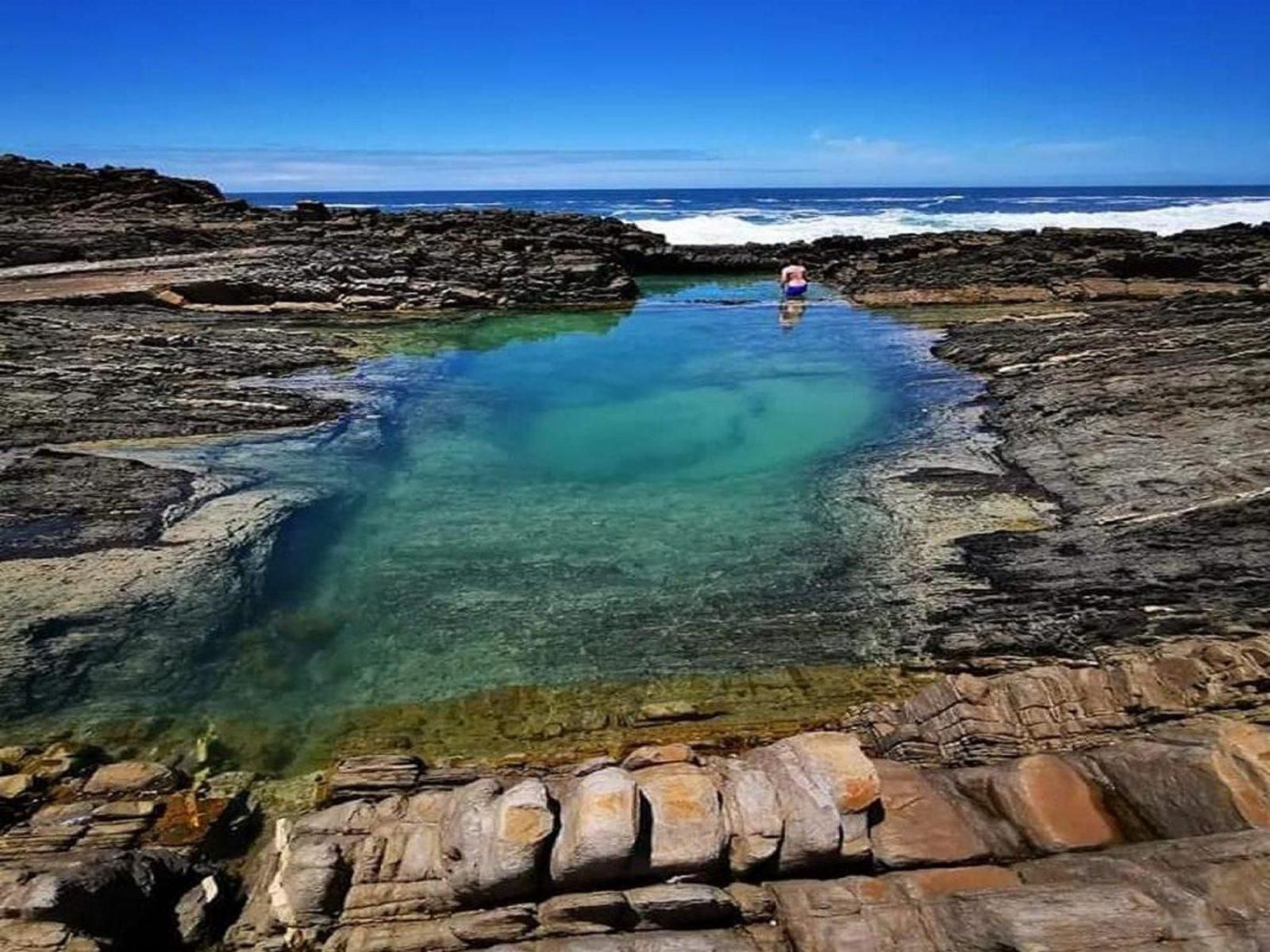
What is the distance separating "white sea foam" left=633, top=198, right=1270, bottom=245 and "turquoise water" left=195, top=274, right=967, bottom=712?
44152 millimetres

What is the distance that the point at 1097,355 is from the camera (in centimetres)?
1686

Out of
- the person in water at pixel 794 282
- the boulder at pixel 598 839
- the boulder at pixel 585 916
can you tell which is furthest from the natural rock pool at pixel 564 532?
the person in water at pixel 794 282

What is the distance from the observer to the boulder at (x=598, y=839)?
15.9 ft

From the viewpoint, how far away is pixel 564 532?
11.1m

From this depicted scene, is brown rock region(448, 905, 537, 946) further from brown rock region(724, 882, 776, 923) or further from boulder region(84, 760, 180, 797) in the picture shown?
boulder region(84, 760, 180, 797)

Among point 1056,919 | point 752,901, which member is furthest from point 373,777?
point 1056,919

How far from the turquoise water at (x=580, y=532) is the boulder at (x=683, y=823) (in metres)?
2.72

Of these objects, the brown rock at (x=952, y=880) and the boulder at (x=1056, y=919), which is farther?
the brown rock at (x=952, y=880)

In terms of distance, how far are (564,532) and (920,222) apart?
7157cm

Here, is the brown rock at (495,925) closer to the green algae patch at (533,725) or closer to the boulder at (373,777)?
the boulder at (373,777)

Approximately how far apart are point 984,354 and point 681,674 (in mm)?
14856

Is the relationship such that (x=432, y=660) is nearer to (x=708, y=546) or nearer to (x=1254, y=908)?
(x=708, y=546)

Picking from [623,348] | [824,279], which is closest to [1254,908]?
[623,348]

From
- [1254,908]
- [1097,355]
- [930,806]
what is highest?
[1097,355]
